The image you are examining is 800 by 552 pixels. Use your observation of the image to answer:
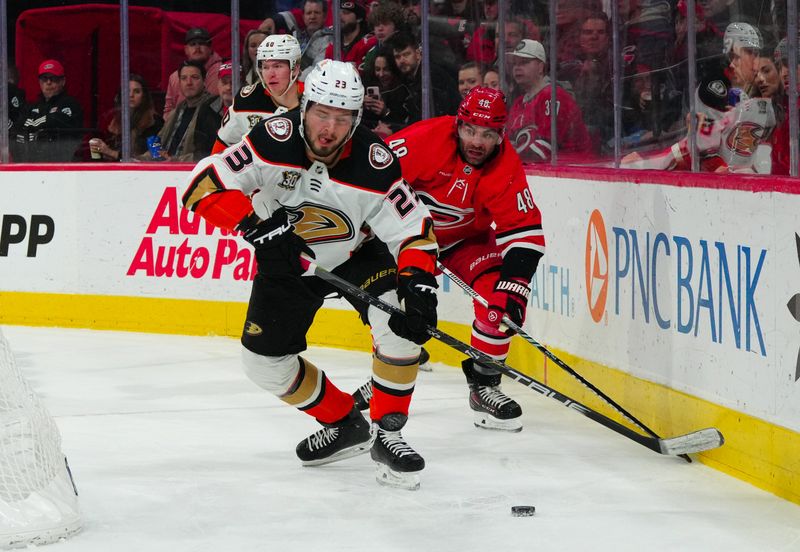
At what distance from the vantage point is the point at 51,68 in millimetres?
7457

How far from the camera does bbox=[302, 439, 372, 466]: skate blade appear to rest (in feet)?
13.1

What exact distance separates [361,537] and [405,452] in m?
0.52

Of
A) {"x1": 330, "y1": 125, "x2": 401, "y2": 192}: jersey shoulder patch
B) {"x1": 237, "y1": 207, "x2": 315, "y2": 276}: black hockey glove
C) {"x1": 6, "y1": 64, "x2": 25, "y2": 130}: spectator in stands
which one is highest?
{"x1": 6, "y1": 64, "x2": 25, "y2": 130}: spectator in stands

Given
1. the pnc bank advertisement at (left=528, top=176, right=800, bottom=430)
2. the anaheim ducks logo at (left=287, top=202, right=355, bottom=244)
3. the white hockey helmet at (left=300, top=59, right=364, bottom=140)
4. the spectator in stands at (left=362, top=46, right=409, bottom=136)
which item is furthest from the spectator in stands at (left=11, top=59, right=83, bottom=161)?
the white hockey helmet at (left=300, top=59, right=364, bottom=140)

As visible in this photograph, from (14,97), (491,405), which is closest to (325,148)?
(491,405)

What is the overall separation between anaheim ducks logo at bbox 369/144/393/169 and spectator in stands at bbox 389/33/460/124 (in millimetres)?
2761

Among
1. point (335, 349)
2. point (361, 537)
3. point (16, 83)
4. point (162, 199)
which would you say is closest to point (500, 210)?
point (361, 537)

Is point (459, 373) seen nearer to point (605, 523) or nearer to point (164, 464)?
point (164, 464)

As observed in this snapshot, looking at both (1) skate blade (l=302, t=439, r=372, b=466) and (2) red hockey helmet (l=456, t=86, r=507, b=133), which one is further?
(2) red hockey helmet (l=456, t=86, r=507, b=133)

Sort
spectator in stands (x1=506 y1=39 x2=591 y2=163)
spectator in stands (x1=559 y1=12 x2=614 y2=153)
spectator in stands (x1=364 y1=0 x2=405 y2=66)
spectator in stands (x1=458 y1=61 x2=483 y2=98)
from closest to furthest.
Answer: spectator in stands (x1=559 y1=12 x2=614 y2=153)
spectator in stands (x1=506 y1=39 x2=591 y2=163)
spectator in stands (x1=458 y1=61 x2=483 y2=98)
spectator in stands (x1=364 y1=0 x2=405 y2=66)

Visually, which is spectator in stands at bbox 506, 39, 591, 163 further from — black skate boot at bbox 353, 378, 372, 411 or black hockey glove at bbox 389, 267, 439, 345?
black hockey glove at bbox 389, 267, 439, 345

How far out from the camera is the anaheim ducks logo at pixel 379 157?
3.73 meters

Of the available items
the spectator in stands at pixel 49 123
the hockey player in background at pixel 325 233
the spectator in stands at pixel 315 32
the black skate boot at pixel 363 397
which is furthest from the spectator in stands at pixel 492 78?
the hockey player in background at pixel 325 233

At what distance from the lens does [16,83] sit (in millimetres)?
7410
